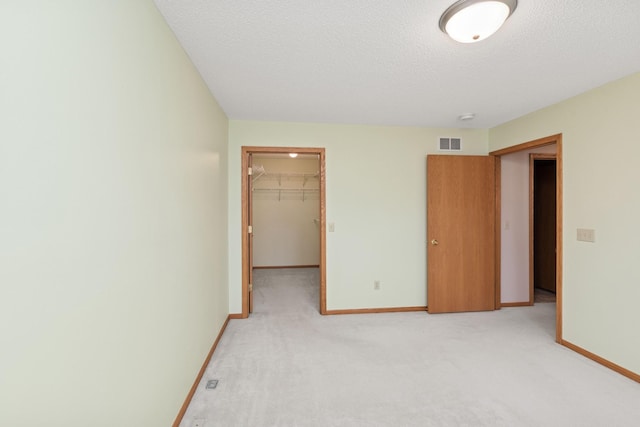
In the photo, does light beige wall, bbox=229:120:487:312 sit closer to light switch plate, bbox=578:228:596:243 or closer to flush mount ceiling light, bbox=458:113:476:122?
flush mount ceiling light, bbox=458:113:476:122

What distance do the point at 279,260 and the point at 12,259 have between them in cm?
584

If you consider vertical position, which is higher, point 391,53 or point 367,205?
point 391,53

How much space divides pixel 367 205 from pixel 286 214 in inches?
125

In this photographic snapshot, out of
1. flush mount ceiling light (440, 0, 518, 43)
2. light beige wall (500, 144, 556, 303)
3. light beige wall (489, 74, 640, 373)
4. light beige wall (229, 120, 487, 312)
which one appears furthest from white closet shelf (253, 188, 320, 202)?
flush mount ceiling light (440, 0, 518, 43)

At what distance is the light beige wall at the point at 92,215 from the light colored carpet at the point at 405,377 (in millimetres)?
569

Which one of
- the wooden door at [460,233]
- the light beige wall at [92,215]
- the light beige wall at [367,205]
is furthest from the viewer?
the wooden door at [460,233]

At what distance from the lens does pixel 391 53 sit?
6.16ft

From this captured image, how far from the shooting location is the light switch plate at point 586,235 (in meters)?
2.48

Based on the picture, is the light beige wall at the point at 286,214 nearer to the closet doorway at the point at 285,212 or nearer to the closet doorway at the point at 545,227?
the closet doorway at the point at 285,212

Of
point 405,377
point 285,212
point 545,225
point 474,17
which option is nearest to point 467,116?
point 474,17

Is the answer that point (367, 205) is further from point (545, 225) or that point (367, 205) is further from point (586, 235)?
point (545, 225)

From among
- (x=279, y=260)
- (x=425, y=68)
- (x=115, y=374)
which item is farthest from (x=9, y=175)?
(x=279, y=260)

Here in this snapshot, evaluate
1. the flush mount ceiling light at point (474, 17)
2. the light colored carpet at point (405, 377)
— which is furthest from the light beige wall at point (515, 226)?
the flush mount ceiling light at point (474, 17)

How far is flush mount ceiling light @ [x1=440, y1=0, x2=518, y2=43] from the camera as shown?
138 centimetres
